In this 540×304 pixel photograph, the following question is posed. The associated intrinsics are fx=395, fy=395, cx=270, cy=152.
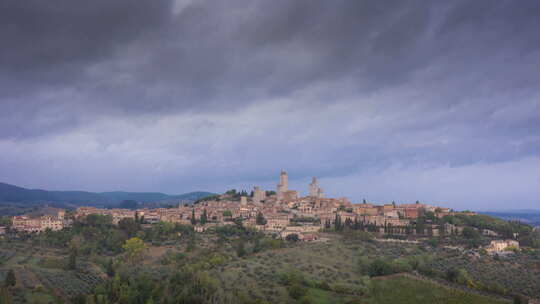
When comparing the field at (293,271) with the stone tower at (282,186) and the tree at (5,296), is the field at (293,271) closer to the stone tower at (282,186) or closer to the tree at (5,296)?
the tree at (5,296)

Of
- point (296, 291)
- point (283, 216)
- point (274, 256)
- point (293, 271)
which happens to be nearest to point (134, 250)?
point (274, 256)

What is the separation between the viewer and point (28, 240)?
170ft

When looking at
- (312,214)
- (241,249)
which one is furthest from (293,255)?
(312,214)

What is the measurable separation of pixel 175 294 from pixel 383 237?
33.5m

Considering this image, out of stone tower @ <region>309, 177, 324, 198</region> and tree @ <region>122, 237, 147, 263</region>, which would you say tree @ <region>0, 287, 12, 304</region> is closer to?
tree @ <region>122, 237, 147, 263</region>

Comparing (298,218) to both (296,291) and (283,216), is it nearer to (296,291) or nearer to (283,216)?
(283,216)

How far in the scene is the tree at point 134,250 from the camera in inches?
1757

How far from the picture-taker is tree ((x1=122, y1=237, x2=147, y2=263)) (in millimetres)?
44625

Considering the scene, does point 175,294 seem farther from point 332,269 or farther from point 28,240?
point 28,240

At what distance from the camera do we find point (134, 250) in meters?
45.1

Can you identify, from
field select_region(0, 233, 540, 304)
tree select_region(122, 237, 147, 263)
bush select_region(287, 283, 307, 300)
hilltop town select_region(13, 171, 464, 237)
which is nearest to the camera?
bush select_region(287, 283, 307, 300)

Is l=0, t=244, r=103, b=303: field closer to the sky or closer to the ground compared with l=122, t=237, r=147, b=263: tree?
closer to the ground

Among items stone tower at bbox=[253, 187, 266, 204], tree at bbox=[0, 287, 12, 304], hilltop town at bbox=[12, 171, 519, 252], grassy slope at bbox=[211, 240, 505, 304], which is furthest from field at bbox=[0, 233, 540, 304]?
stone tower at bbox=[253, 187, 266, 204]

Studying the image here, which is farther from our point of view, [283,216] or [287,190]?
[287,190]
